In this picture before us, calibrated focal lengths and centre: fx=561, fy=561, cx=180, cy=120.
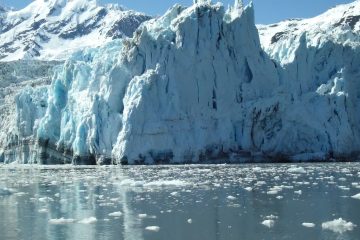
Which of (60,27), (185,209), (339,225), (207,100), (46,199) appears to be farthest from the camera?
(60,27)

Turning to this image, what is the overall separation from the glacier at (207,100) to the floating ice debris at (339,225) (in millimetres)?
21085

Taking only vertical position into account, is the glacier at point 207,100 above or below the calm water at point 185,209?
above

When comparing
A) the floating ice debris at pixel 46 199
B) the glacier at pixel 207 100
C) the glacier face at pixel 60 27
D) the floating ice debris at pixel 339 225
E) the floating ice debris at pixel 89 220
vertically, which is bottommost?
the floating ice debris at pixel 339 225

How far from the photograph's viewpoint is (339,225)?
10.5 metres

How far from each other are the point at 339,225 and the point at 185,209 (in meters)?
3.88

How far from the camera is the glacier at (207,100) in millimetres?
31812

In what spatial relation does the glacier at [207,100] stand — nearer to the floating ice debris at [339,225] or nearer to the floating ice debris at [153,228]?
the floating ice debris at [153,228]

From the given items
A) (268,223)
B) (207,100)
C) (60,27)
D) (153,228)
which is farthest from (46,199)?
(60,27)

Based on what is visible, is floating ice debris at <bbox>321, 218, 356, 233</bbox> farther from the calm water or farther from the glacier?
the glacier

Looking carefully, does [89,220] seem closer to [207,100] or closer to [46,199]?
[46,199]

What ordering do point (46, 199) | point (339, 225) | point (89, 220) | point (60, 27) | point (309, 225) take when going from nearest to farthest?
point (339, 225)
point (309, 225)
point (89, 220)
point (46, 199)
point (60, 27)

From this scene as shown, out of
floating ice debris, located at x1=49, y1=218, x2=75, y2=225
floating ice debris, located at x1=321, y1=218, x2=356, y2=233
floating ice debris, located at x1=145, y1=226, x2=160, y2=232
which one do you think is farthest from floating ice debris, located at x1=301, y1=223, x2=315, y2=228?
floating ice debris, located at x1=49, y1=218, x2=75, y2=225

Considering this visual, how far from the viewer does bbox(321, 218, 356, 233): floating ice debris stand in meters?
10.2

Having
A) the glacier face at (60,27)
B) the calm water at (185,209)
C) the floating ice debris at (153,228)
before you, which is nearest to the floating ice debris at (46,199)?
the calm water at (185,209)
